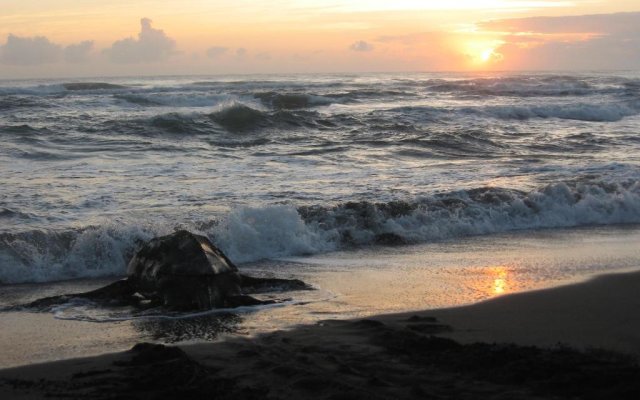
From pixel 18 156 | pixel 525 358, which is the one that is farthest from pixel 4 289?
pixel 18 156

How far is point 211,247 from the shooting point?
668 centimetres

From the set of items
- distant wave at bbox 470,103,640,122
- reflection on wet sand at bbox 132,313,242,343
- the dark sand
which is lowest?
reflection on wet sand at bbox 132,313,242,343

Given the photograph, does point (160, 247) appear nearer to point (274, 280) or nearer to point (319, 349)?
point (274, 280)

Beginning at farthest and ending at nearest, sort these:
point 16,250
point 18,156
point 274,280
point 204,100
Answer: point 204,100
point 18,156
point 16,250
point 274,280

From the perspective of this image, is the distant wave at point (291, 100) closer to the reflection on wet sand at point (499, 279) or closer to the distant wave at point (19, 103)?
the distant wave at point (19, 103)

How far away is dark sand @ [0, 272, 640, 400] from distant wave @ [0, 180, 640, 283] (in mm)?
3232

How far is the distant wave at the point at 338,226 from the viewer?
808 cm

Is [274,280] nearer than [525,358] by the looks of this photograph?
No

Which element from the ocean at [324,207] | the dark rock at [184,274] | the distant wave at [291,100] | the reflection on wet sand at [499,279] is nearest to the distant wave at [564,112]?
the ocean at [324,207]

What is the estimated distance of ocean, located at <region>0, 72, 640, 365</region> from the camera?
7.38 m

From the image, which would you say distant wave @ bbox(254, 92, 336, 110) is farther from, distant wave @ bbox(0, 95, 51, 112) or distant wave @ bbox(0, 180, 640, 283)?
distant wave @ bbox(0, 180, 640, 283)

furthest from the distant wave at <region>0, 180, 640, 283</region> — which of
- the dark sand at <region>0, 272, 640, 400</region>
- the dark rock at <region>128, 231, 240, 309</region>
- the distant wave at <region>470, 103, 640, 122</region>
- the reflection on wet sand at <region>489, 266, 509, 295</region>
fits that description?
the distant wave at <region>470, 103, 640, 122</region>

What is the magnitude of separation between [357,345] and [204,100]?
92.3 ft

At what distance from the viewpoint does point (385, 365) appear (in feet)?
14.8
